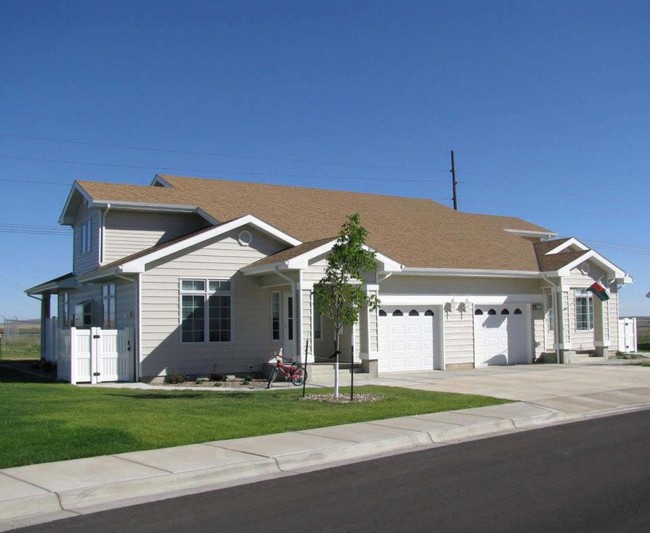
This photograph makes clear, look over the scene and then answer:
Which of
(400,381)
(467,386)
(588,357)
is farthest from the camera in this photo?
(588,357)

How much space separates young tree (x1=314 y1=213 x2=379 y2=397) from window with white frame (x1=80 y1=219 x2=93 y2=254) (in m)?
10.8

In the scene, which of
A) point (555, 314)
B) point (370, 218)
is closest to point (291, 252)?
point (370, 218)

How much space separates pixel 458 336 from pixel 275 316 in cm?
664

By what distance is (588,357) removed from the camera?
28.5 meters

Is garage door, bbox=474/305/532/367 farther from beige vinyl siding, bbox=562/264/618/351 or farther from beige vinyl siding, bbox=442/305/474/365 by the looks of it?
beige vinyl siding, bbox=562/264/618/351

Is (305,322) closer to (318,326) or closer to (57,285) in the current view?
(318,326)

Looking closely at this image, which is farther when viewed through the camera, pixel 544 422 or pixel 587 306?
pixel 587 306

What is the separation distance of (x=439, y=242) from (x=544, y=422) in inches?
565

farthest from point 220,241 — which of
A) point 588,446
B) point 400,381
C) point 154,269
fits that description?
point 588,446

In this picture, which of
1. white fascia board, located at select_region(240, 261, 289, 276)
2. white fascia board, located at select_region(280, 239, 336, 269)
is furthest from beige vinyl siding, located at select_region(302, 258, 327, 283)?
white fascia board, located at select_region(240, 261, 289, 276)

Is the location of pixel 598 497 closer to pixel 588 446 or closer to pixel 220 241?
pixel 588 446

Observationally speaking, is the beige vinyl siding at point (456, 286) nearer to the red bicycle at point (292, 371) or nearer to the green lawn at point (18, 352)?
the red bicycle at point (292, 371)

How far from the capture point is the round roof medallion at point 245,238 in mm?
22688

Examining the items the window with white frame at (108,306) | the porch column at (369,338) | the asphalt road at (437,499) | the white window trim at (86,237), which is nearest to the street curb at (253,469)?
the asphalt road at (437,499)
